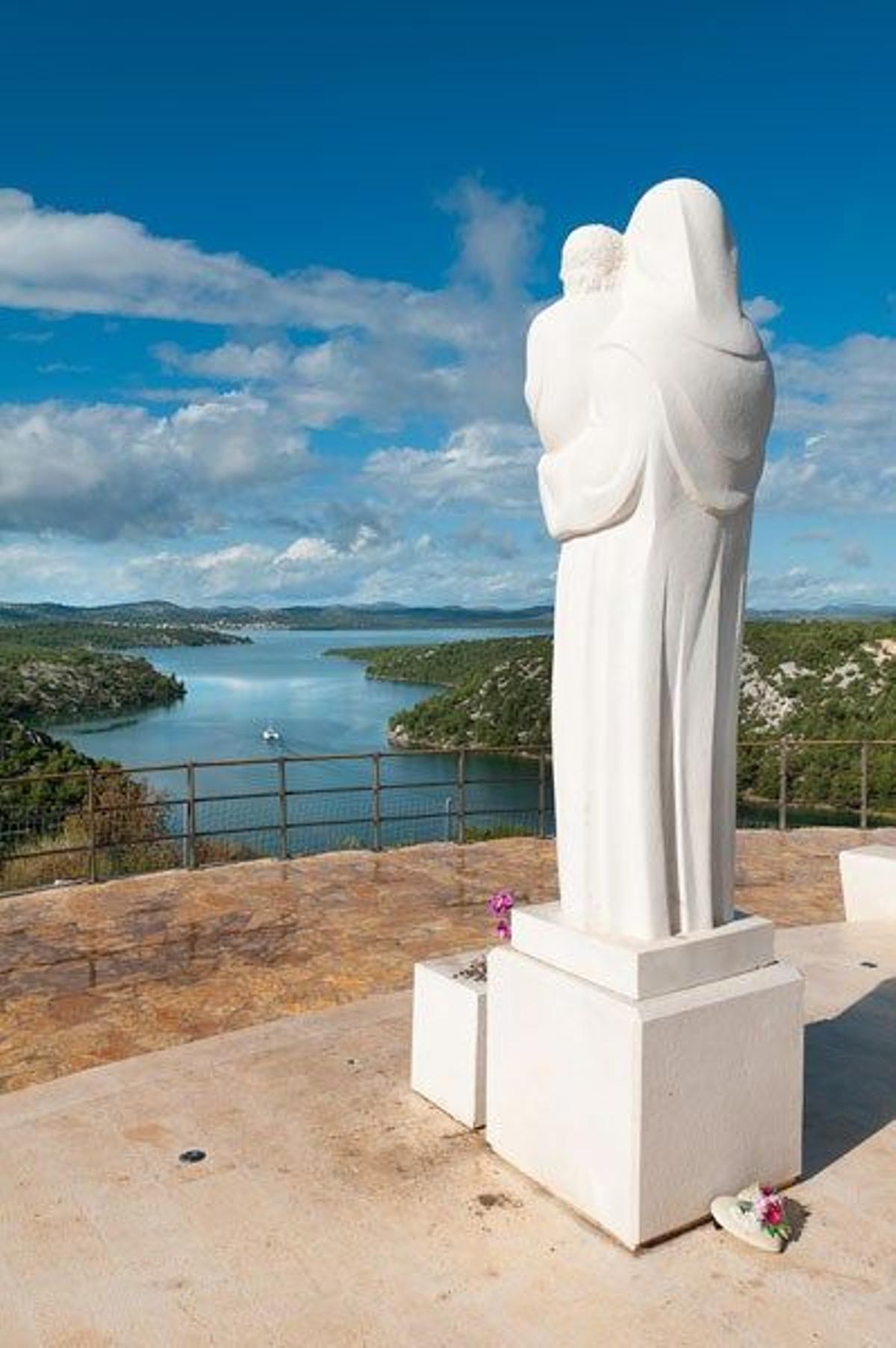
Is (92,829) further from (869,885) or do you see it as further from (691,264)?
(691,264)

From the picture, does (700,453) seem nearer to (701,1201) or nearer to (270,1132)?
(701,1201)

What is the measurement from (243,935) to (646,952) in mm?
4141

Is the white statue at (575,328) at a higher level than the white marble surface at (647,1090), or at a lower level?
higher

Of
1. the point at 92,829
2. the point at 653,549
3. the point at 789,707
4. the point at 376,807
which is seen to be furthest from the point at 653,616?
the point at 789,707

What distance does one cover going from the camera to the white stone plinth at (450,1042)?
12.0 ft

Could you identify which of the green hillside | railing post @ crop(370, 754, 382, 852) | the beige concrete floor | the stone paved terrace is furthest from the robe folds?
the green hillside

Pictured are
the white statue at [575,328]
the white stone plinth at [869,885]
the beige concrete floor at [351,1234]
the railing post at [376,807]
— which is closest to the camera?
the beige concrete floor at [351,1234]

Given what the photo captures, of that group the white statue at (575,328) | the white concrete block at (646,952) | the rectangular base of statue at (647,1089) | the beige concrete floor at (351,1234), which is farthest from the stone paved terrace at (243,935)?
the white statue at (575,328)

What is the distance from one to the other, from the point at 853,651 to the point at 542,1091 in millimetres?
42009

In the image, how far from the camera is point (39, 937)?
6.45m

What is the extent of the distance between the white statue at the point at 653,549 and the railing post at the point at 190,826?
205 inches

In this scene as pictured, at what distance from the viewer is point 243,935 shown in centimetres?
648

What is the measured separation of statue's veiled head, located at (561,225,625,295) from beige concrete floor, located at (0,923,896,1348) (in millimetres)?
2915

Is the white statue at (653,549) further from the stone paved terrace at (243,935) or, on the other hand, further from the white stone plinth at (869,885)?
the white stone plinth at (869,885)
